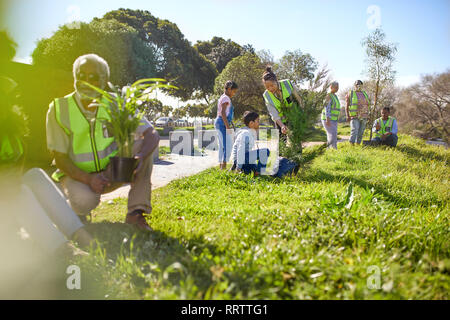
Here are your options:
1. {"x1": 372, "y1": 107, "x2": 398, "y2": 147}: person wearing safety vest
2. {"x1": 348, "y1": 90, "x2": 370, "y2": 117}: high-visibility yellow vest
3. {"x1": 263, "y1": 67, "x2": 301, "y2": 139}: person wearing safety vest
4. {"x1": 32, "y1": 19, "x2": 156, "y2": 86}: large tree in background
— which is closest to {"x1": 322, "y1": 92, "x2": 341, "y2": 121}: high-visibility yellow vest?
{"x1": 348, "y1": 90, "x2": 370, "y2": 117}: high-visibility yellow vest

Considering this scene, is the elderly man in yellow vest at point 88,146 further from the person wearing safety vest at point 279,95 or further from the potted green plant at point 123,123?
the person wearing safety vest at point 279,95

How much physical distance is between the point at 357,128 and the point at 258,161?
6599 mm

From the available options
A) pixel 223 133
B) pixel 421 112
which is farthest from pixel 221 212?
pixel 421 112

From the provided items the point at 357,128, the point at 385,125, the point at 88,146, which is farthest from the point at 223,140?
the point at 385,125

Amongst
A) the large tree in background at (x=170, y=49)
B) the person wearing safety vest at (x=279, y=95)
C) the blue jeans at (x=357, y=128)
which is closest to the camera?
the person wearing safety vest at (x=279, y=95)

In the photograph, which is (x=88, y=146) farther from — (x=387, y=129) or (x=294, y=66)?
(x=294, y=66)

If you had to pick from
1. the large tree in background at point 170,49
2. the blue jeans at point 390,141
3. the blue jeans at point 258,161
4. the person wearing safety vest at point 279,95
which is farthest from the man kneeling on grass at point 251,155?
the large tree in background at point 170,49

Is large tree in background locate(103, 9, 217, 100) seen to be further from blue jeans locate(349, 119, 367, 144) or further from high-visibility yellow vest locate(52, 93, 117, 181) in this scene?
high-visibility yellow vest locate(52, 93, 117, 181)

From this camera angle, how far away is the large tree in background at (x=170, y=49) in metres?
31.8

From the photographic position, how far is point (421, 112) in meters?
36.5

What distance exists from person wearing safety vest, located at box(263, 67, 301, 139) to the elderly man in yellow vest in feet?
12.4

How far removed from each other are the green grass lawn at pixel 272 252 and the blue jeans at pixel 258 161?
1594 mm

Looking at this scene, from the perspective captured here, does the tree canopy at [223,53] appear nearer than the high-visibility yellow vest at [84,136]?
No
